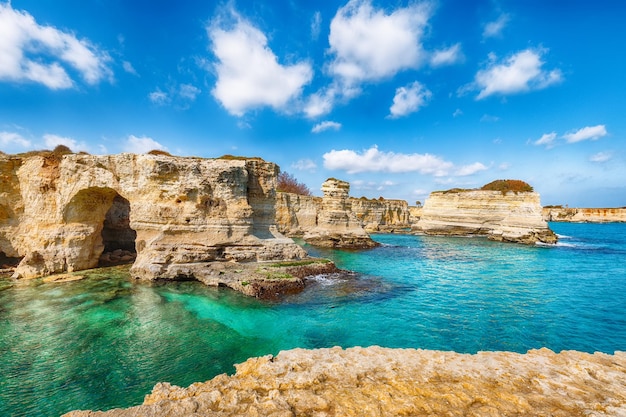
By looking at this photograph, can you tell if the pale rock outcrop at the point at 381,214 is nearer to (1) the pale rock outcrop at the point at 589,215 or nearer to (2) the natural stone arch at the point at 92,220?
(2) the natural stone arch at the point at 92,220

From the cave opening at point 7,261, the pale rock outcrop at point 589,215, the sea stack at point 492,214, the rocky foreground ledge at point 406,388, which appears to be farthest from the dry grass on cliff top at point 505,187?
the pale rock outcrop at point 589,215

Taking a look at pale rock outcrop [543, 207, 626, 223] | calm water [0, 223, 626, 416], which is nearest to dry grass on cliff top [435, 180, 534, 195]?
calm water [0, 223, 626, 416]

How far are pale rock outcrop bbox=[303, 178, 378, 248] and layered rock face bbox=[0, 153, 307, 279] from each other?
741 inches

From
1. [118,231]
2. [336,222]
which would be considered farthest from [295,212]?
[118,231]

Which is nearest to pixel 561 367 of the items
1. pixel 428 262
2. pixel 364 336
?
pixel 364 336

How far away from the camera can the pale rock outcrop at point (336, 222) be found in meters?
37.9

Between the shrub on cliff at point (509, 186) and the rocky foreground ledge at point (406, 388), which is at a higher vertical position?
the shrub on cliff at point (509, 186)

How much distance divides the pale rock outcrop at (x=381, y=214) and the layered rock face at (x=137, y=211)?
138ft

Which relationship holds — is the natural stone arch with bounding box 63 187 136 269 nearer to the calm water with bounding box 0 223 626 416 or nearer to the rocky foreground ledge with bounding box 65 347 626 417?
the calm water with bounding box 0 223 626 416

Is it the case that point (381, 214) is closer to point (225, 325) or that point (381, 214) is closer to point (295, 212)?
point (295, 212)

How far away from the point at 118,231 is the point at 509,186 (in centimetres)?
6034

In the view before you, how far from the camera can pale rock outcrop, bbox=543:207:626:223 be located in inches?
4555

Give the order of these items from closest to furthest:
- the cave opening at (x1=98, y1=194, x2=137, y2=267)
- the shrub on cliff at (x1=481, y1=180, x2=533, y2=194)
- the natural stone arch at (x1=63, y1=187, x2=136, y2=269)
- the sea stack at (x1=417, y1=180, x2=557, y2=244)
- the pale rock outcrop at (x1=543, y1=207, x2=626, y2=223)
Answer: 1. the natural stone arch at (x1=63, y1=187, x2=136, y2=269)
2. the cave opening at (x1=98, y1=194, x2=137, y2=267)
3. the sea stack at (x1=417, y1=180, x2=557, y2=244)
4. the shrub on cliff at (x1=481, y1=180, x2=533, y2=194)
5. the pale rock outcrop at (x1=543, y1=207, x2=626, y2=223)

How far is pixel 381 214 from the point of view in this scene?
66.8 metres
